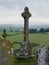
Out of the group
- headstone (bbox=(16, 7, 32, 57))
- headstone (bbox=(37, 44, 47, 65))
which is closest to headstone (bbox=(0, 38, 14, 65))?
headstone (bbox=(37, 44, 47, 65))

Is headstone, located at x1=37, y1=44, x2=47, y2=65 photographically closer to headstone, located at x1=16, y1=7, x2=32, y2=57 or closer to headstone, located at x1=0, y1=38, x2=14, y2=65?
headstone, located at x1=0, y1=38, x2=14, y2=65

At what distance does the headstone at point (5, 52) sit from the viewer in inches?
531

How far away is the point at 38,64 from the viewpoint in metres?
14.4

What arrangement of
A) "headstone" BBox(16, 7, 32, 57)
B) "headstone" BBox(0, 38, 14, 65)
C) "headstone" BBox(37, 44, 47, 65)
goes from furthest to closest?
"headstone" BBox(16, 7, 32, 57), "headstone" BBox(37, 44, 47, 65), "headstone" BBox(0, 38, 14, 65)

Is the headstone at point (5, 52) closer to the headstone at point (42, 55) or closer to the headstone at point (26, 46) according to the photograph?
the headstone at point (42, 55)

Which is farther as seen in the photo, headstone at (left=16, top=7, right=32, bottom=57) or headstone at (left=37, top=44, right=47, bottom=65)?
headstone at (left=16, top=7, right=32, bottom=57)

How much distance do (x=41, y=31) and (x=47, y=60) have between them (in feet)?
76.2

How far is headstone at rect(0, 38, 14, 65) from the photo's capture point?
13477 millimetres

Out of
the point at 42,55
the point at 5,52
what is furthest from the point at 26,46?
the point at 5,52

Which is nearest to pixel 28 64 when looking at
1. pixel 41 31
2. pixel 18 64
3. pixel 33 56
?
pixel 18 64

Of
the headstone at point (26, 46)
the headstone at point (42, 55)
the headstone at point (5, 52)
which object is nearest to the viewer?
the headstone at point (5, 52)

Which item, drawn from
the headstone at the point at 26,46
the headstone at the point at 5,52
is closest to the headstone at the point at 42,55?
the headstone at the point at 5,52

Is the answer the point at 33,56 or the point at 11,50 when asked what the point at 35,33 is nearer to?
the point at 33,56

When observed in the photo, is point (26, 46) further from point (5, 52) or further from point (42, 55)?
point (5, 52)
